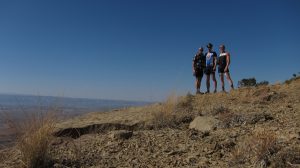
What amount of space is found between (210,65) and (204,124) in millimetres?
4910

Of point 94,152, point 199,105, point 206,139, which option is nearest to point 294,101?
point 199,105

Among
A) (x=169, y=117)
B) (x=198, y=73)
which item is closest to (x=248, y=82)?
(x=198, y=73)

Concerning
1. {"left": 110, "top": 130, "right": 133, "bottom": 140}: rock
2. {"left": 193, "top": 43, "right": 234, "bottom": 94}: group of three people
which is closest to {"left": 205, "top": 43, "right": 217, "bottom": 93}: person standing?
{"left": 193, "top": 43, "right": 234, "bottom": 94}: group of three people

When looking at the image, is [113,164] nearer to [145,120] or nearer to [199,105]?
[145,120]

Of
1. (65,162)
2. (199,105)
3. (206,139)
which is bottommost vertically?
(65,162)

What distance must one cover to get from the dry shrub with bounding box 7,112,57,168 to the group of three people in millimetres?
6703

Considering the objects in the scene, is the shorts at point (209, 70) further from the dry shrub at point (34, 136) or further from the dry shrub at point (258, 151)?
the dry shrub at point (34, 136)

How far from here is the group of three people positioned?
408 inches

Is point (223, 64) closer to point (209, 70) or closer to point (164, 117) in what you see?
point (209, 70)

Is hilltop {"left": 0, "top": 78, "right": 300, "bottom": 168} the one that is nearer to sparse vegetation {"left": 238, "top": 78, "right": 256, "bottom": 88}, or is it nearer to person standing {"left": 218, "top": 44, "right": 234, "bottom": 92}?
person standing {"left": 218, "top": 44, "right": 234, "bottom": 92}

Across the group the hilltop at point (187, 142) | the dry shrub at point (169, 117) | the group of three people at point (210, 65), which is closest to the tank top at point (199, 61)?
the group of three people at point (210, 65)

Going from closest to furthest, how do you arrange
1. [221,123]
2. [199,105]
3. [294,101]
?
[221,123]
[294,101]
[199,105]

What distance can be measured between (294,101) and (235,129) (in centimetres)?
281

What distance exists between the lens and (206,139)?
511cm
